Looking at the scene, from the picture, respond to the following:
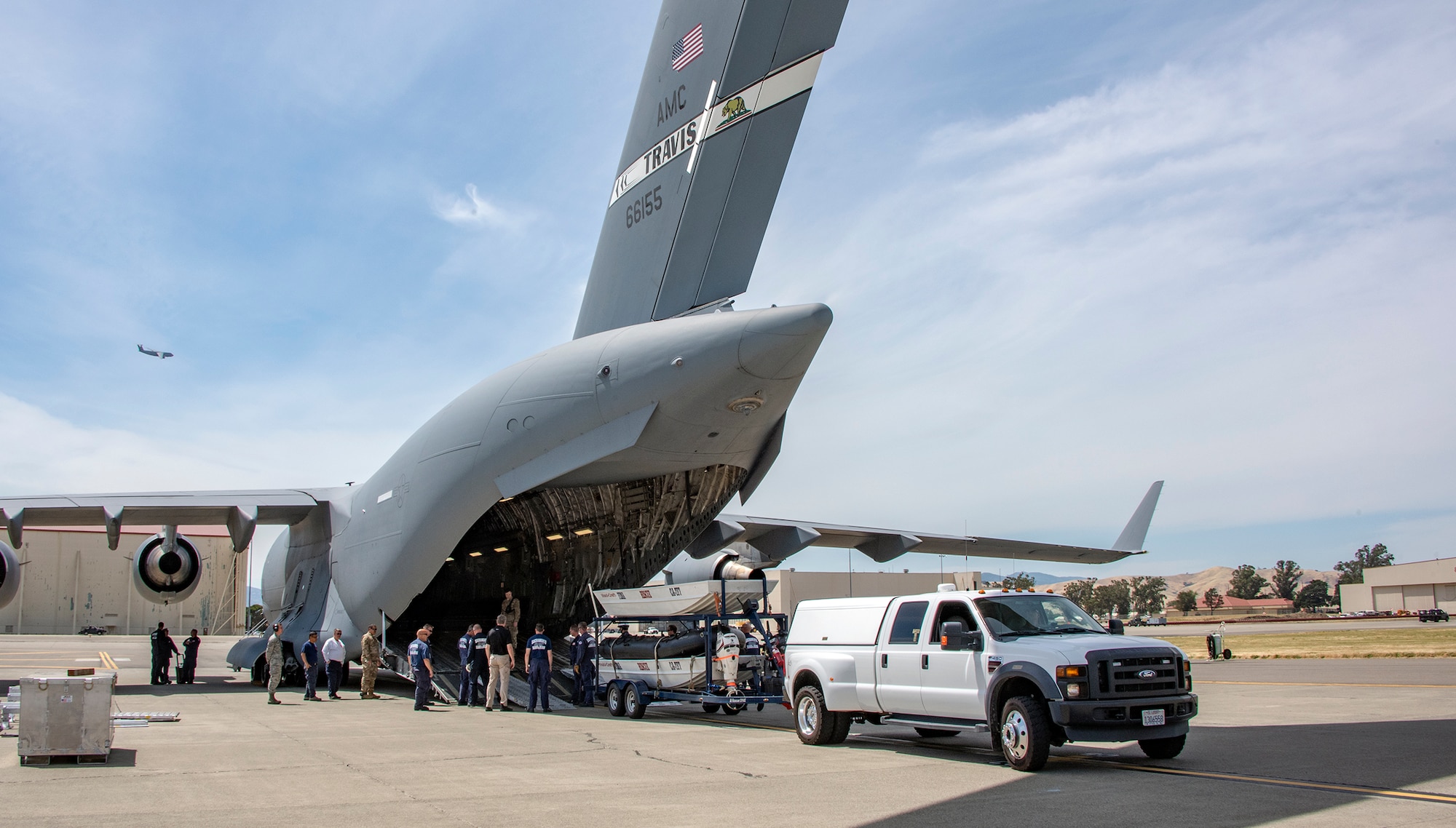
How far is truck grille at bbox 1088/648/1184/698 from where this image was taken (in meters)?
8.15

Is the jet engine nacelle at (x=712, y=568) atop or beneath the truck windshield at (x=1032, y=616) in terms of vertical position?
atop

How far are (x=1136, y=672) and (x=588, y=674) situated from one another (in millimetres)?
8867

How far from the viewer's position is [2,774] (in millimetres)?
8164

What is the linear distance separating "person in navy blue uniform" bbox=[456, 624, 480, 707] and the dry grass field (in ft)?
54.0

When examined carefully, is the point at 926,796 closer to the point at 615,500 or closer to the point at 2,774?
the point at 2,774

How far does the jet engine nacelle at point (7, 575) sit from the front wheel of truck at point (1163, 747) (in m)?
17.9

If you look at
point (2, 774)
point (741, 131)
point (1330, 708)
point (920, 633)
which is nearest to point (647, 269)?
point (741, 131)

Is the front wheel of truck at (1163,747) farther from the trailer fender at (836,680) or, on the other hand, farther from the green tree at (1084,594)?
the green tree at (1084,594)

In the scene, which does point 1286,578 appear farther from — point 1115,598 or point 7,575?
point 7,575

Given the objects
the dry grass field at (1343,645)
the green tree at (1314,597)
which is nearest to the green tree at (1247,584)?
the green tree at (1314,597)

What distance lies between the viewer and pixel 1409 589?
84750mm

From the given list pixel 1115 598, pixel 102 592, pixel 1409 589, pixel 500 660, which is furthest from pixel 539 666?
pixel 1115 598

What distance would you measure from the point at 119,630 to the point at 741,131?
190 ft

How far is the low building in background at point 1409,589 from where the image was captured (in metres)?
79.8
